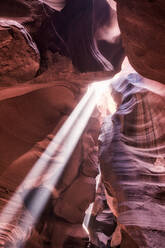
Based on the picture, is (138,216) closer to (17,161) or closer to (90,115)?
(17,161)

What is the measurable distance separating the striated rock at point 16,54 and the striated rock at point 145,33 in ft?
6.73

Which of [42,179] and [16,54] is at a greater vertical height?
[16,54]

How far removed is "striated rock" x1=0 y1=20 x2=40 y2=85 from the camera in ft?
10.9

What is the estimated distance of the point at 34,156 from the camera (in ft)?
26.7

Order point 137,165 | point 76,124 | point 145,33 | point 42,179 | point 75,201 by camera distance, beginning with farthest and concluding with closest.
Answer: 1. point 76,124
2. point 75,201
3. point 42,179
4. point 137,165
5. point 145,33

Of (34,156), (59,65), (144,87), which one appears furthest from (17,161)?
(144,87)

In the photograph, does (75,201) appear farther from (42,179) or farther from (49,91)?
(49,91)

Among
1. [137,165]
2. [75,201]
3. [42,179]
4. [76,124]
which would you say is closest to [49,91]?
[76,124]

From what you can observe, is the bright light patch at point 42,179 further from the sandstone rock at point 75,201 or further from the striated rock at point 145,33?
the striated rock at point 145,33

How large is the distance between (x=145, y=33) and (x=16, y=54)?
8.55ft

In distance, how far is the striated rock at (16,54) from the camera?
3.32 metres

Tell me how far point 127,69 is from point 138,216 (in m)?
8.94

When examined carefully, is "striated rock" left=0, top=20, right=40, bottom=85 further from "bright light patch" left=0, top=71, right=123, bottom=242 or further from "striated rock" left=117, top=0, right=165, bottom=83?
"bright light patch" left=0, top=71, right=123, bottom=242

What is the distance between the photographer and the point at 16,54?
353cm
